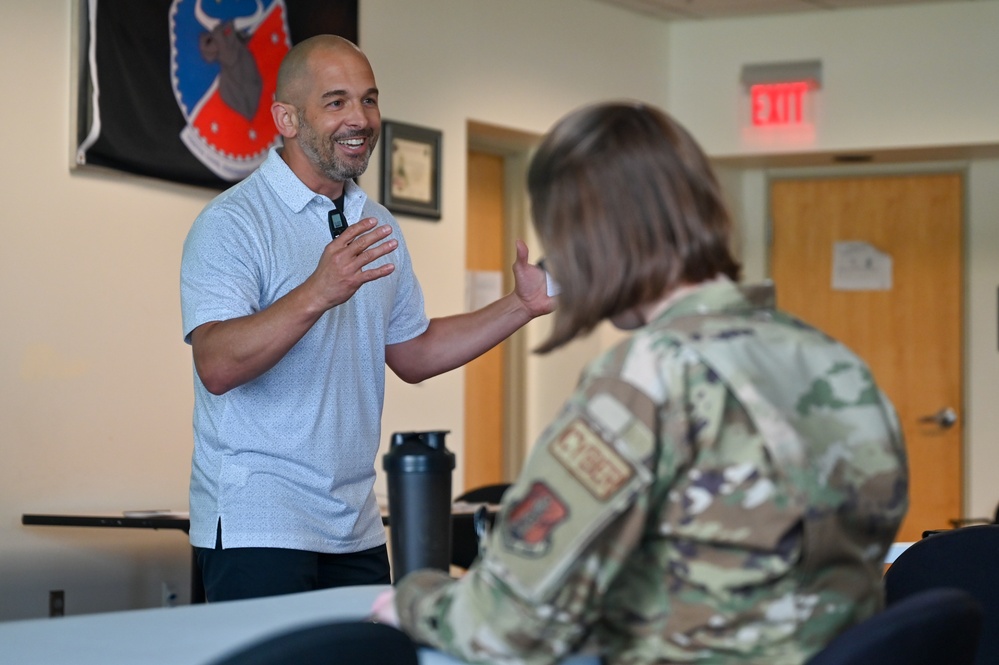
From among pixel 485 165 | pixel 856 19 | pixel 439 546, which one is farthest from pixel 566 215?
pixel 856 19

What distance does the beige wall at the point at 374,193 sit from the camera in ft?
12.3

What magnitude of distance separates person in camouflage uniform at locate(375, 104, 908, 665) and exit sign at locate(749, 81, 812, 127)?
16.6 ft

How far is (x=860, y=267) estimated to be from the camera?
249 inches

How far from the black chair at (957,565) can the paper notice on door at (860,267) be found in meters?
4.40

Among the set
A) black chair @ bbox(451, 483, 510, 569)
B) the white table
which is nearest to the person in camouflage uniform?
the white table

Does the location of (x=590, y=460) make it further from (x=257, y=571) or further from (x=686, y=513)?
(x=257, y=571)

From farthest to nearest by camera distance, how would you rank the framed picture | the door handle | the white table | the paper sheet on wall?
the door handle → the paper sheet on wall → the framed picture → the white table

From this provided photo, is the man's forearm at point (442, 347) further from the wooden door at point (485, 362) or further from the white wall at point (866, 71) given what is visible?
the white wall at point (866, 71)

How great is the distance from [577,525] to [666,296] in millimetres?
245

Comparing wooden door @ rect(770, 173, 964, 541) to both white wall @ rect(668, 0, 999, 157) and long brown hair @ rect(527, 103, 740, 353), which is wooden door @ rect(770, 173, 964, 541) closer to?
white wall @ rect(668, 0, 999, 157)

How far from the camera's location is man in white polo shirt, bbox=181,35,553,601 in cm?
209

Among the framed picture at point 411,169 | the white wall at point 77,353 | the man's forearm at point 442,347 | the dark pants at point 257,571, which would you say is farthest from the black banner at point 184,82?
the dark pants at point 257,571

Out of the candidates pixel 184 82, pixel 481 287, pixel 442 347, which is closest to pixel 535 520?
pixel 442 347

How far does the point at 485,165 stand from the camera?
586 centimetres
